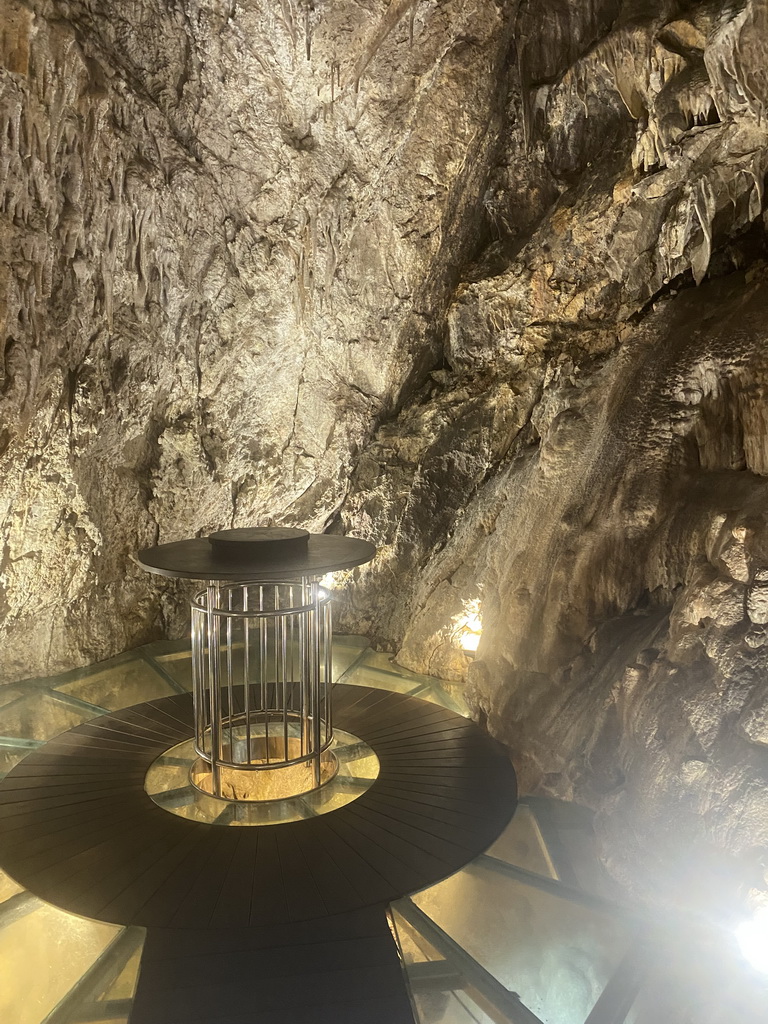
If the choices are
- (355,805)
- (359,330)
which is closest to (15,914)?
(355,805)

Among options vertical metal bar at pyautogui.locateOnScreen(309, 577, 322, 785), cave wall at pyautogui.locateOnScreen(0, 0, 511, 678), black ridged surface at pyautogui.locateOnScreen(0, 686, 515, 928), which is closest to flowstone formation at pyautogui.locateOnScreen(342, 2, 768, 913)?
cave wall at pyautogui.locateOnScreen(0, 0, 511, 678)

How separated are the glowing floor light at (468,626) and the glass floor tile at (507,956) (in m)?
2.37

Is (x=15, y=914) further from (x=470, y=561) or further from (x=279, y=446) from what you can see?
(x=279, y=446)

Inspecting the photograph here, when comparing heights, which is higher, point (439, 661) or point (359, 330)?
point (359, 330)

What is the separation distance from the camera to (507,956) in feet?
10.1

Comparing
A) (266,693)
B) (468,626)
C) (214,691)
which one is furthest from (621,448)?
(214,691)

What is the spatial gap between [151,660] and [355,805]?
3689 millimetres

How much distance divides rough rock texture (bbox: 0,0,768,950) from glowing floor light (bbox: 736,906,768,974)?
145mm

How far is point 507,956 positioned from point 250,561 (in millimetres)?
2109

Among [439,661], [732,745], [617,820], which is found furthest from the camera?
[439,661]

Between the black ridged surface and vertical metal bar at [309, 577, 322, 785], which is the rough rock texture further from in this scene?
vertical metal bar at [309, 577, 322, 785]

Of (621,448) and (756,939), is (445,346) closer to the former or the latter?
(621,448)

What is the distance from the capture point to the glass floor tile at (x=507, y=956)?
9.09 ft

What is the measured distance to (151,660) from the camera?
671 centimetres
